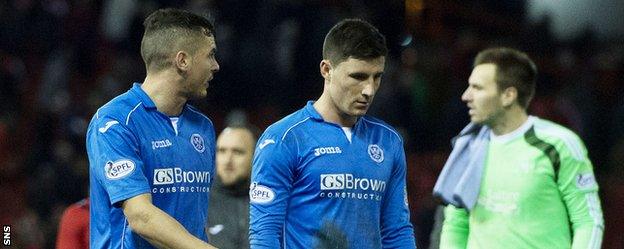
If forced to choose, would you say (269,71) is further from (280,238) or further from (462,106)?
(280,238)

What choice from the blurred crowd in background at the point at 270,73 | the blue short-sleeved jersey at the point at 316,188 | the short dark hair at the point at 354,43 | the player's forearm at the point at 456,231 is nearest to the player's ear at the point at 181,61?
the blue short-sleeved jersey at the point at 316,188

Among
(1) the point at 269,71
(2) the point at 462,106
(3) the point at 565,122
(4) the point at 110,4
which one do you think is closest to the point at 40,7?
(4) the point at 110,4

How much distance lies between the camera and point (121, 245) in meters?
4.87

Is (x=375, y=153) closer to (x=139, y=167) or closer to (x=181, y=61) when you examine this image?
(x=181, y=61)

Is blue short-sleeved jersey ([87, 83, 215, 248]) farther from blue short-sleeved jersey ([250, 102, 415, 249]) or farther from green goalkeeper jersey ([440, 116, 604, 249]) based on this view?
green goalkeeper jersey ([440, 116, 604, 249])

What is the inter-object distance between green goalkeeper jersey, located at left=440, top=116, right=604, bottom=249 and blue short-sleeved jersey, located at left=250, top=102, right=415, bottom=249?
741 mm

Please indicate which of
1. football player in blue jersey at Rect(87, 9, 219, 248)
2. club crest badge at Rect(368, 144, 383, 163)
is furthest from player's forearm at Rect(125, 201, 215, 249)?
club crest badge at Rect(368, 144, 383, 163)

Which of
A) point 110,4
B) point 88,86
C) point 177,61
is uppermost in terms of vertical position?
point 177,61

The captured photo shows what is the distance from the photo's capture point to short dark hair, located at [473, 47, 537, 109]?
6000mm

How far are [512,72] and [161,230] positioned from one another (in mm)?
2172

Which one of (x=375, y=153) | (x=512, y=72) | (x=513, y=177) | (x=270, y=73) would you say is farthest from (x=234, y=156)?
(x=270, y=73)

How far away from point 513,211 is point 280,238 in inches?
46.8

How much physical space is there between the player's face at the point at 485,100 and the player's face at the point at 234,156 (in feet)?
6.44

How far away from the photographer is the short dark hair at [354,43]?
5227 mm
